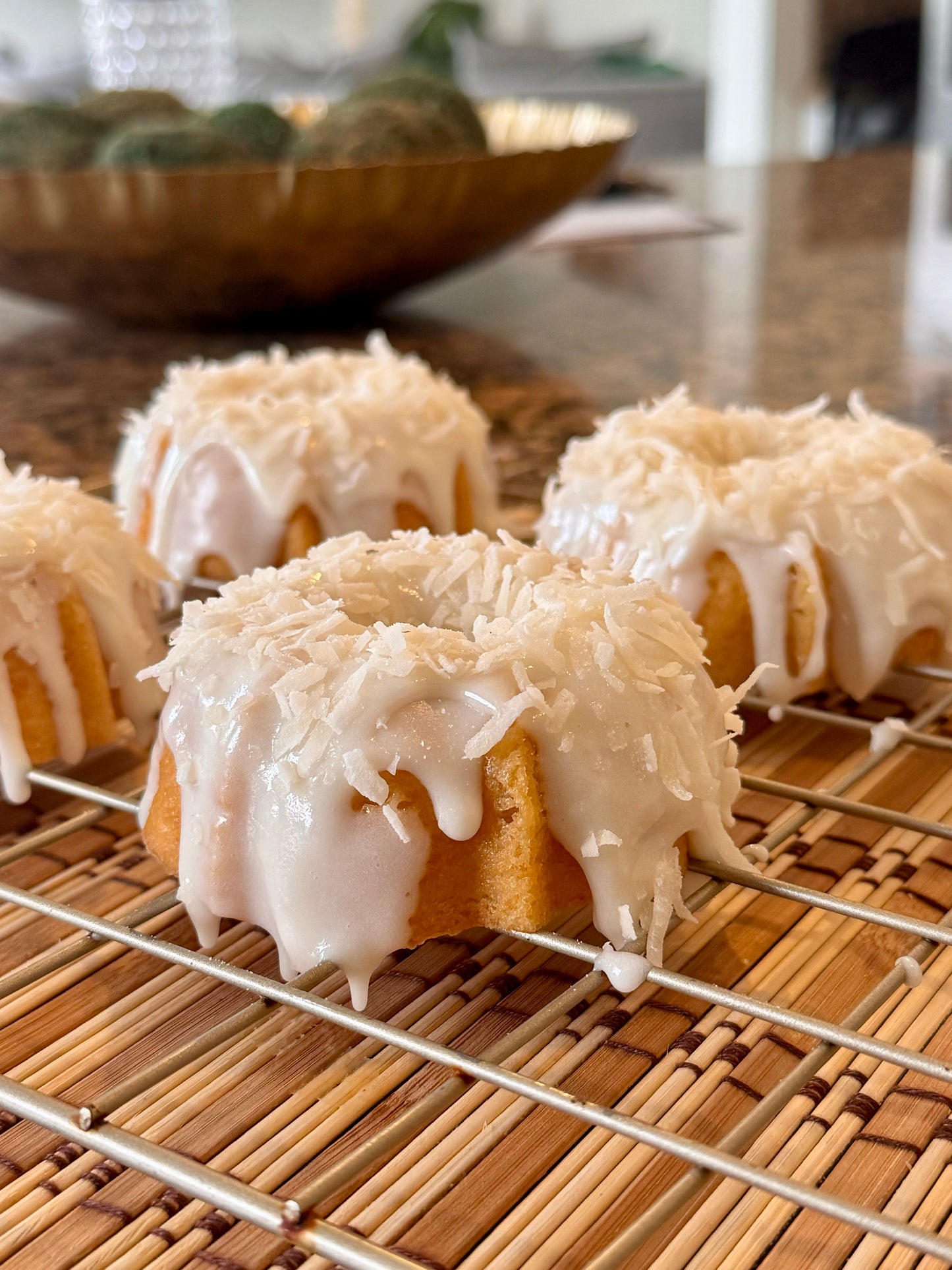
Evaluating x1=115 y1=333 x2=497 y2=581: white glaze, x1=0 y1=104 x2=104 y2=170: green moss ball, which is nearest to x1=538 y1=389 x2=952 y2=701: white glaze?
x1=115 y1=333 x2=497 y2=581: white glaze

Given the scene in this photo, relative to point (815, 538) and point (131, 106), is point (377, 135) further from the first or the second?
point (815, 538)

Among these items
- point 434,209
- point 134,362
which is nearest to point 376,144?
point 434,209

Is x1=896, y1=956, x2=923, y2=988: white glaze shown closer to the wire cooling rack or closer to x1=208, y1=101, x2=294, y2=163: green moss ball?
the wire cooling rack

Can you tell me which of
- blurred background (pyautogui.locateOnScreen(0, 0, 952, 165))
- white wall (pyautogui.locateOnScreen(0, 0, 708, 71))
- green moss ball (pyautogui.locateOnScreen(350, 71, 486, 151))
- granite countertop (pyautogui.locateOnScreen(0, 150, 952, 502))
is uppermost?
white wall (pyautogui.locateOnScreen(0, 0, 708, 71))

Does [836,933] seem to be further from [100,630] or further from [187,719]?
[100,630]

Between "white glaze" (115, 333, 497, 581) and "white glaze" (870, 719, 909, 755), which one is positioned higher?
"white glaze" (115, 333, 497, 581)

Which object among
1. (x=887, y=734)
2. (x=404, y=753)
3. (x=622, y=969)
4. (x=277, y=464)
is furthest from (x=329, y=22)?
(x=622, y=969)
